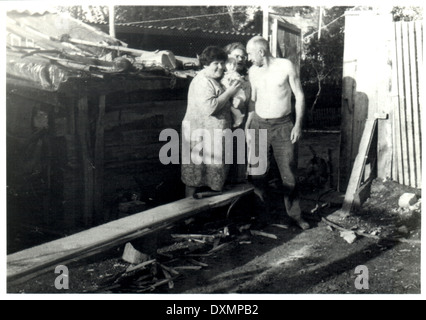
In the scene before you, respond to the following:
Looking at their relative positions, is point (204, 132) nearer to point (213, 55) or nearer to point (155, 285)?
point (213, 55)

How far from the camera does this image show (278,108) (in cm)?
541

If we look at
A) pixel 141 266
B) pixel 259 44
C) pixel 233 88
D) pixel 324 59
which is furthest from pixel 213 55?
pixel 324 59

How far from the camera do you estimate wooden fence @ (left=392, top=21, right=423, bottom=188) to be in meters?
6.01

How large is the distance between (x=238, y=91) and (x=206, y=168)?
36.3 inches

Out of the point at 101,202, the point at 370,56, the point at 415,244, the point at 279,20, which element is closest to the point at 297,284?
the point at 415,244

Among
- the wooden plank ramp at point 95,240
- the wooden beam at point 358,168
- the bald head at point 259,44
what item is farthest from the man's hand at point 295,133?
the wooden beam at point 358,168

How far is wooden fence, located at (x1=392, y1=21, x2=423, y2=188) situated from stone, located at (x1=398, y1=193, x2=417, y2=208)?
0.37m

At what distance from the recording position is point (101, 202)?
5.86 meters

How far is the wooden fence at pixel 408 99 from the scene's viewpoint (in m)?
6.01

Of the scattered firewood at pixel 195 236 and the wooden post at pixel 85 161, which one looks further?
the wooden post at pixel 85 161

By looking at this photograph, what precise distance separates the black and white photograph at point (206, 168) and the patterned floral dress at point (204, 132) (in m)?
0.02

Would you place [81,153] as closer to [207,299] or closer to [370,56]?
[207,299]

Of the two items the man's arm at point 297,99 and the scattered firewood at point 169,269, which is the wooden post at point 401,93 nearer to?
the man's arm at point 297,99

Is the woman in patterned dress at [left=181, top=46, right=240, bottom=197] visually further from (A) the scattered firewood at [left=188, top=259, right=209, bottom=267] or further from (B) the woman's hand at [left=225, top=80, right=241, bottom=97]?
(A) the scattered firewood at [left=188, top=259, right=209, bottom=267]
